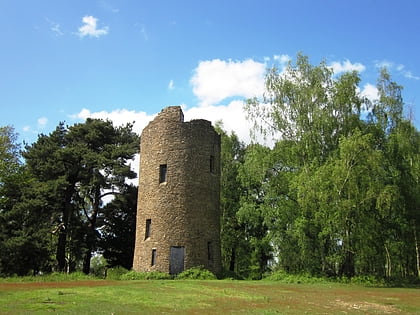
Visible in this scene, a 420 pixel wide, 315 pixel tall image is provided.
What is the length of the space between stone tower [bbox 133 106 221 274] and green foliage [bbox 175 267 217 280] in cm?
49

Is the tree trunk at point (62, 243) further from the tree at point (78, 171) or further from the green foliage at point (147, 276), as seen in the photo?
the green foliage at point (147, 276)

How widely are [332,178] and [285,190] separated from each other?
535 cm

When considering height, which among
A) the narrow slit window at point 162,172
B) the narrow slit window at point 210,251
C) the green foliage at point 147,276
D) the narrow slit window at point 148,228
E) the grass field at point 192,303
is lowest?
the green foliage at point 147,276

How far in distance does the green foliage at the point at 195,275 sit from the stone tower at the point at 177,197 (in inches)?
19.3

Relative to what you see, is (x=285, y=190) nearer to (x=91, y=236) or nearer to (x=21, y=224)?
(x=91, y=236)

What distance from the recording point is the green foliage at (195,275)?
Answer: 23.6m

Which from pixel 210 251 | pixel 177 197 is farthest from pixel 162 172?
pixel 210 251

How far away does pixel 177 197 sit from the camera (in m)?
25.3

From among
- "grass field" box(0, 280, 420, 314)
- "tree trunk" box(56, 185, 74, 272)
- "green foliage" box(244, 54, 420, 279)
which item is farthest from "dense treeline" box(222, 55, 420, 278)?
"tree trunk" box(56, 185, 74, 272)

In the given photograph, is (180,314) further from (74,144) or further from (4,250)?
(74,144)

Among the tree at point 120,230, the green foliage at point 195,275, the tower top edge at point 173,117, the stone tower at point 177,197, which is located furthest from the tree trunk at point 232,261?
the tower top edge at point 173,117

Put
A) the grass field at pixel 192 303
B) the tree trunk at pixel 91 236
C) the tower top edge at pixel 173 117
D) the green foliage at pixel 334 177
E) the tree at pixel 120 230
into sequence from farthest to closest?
the tree at pixel 120 230
the tree trunk at pixel 91 236
the tower top edge at pixel 173 117
the green foliage at pixel 334 177
the grass field at pixel 192 303

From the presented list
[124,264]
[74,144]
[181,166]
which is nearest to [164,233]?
[181,166]

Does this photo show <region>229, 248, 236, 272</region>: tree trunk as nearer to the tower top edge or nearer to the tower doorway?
the tower doorway
